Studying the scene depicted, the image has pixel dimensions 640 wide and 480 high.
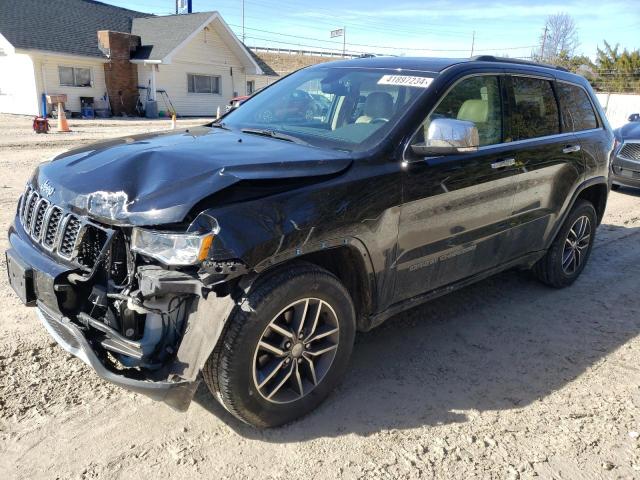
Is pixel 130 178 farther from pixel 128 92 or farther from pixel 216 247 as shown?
pixel 128 92

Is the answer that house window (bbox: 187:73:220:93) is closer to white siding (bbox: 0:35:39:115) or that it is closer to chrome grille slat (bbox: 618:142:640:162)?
white siding (bbox: 0:35:39:115)

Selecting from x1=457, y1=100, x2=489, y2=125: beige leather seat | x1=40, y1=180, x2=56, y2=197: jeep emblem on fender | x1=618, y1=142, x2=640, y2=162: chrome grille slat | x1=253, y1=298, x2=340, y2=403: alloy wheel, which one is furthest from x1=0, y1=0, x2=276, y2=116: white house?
x1=253, y1=298, x2=340, y2=403: alloy wheel

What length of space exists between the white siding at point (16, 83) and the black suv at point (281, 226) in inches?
906

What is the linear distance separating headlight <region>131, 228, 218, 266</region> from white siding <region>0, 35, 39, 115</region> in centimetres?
2412

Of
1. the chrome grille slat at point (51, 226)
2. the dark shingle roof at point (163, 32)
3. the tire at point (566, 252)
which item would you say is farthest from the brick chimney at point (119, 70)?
the chrome grille slat at point (51, 226)

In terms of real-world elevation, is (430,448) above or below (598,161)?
below

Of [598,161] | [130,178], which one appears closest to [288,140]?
[130,178]

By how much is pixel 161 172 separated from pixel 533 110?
10.3 ft

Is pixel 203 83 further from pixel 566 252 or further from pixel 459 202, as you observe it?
pixel 459 202

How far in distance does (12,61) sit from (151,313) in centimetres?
2638

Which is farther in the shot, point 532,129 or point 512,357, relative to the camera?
point 532,129

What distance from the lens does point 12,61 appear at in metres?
24.0

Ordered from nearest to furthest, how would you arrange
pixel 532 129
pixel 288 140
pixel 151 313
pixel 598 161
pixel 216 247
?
pixel 216 247
pixel 151 313
pixel 288 140
pixel 532 129
pixel 598 161

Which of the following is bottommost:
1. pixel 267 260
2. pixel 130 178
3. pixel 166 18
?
pixel 267 260
